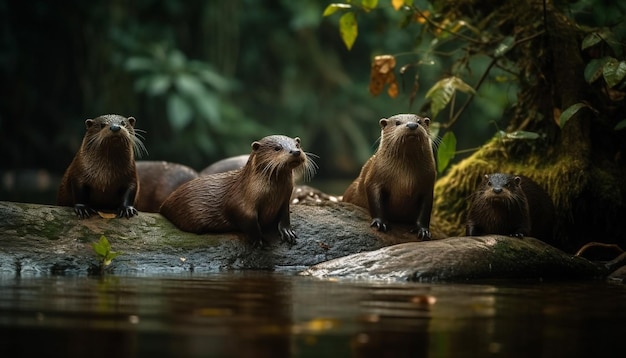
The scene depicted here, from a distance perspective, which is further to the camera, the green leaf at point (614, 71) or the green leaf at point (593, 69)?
the green leaf at point (593, 69)

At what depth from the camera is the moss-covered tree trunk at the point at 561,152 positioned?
703cm

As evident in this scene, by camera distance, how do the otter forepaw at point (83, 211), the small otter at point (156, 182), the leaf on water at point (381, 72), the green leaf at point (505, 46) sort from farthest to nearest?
1. the small otter at point (156, 182)
2. the leaf on water at point (381, 72)
3. the green leaf at point (505, 46)
4. the otter forepaw at point (83, 211)

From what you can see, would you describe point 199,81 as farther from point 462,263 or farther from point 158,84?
point 462,263

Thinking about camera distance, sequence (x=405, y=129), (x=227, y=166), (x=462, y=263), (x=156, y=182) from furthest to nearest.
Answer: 1. (x=227, y=166)
2. (x=156, y=182)
3. (x=405, y=129)
4. (x=462, y=263)

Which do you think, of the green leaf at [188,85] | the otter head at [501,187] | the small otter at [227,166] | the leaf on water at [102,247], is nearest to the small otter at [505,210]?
the otter head at [501,187]

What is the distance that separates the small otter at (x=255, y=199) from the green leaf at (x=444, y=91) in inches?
53.9

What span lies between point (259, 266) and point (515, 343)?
312 cm

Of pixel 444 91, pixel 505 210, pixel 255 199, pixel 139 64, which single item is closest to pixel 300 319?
pixel 255 199

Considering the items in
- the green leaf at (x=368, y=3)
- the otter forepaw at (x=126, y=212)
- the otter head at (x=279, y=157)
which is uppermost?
the green leaf at (x=368, y=3)

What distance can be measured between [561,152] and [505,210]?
42.8 inches

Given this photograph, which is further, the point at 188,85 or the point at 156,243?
the point at 188,85

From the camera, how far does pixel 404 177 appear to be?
6.53 m

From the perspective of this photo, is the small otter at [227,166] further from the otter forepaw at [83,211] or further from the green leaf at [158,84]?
the green leaf at [158,84]

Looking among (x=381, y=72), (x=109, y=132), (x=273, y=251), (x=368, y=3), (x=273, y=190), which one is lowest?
(x=273, y=251)
